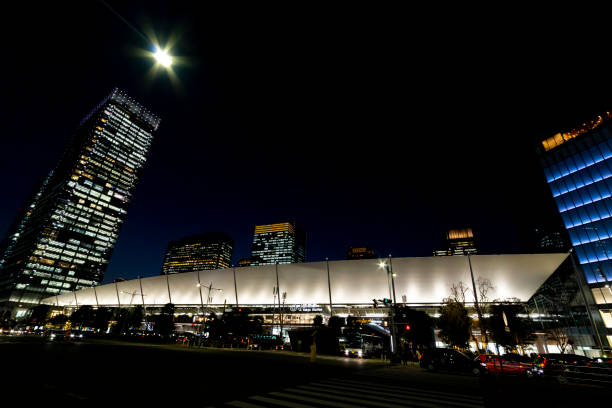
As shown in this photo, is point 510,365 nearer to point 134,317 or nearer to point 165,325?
point 165,325

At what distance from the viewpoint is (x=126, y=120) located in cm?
18425

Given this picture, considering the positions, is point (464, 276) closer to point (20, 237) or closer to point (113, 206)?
point (113, 206)

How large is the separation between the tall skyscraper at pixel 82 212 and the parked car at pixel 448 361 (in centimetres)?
19103

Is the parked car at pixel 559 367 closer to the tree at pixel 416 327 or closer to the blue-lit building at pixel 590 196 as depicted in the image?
the tree at pixel 416 327

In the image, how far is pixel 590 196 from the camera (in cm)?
5144

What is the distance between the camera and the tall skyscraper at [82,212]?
14550cm

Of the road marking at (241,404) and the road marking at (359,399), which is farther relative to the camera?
the road marking at (359,399)

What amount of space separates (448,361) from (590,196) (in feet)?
181

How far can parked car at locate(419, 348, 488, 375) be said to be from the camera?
60.5ft

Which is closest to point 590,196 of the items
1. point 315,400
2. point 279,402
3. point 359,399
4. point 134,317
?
point 359,399

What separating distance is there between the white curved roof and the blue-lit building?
27.1 feet

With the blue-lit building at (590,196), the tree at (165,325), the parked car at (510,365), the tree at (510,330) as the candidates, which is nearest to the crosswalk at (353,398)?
the parked car at (510,365)

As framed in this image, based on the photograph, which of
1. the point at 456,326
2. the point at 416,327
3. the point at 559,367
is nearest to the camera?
the point at 559,367

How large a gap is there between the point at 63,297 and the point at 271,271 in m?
93.6
